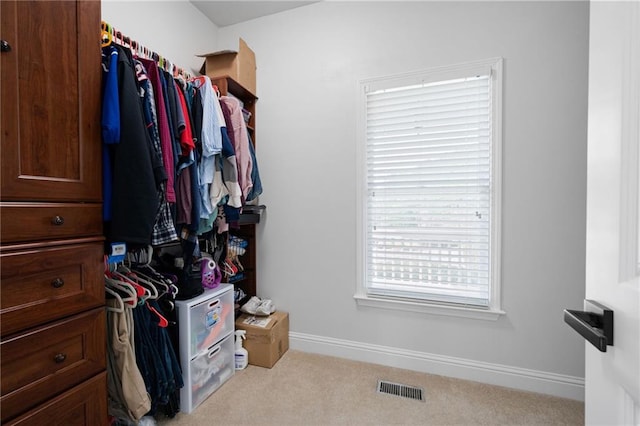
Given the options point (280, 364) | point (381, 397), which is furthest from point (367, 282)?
point (280, 364)

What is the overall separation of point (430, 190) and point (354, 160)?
22.5 inches

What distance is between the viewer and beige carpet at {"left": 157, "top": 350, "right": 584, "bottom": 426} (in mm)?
1548

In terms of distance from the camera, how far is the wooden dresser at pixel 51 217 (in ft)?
2.75

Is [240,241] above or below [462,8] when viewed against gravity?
below

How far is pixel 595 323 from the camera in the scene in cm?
49

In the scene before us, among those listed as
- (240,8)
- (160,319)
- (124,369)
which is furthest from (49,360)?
(240,8)

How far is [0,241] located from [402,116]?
204 centimetres

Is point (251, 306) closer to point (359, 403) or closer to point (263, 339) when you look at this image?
point (263, 339)

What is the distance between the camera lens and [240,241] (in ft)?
7.52

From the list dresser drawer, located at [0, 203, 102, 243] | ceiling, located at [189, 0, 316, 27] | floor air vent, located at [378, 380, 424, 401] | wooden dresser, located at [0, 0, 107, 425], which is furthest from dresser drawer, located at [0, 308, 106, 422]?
ceiling, located at [189, 0, 316, 27]

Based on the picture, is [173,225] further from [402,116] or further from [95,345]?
[402,116]

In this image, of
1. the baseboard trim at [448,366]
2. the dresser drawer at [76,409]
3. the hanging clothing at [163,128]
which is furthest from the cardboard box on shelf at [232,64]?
the baseboard trim at [448,366]

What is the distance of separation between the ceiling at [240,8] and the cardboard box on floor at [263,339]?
241cm

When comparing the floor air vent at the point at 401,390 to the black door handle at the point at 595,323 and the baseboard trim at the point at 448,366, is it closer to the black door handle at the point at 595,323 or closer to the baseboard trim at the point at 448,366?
the baseboard trim at the point at 448,366
